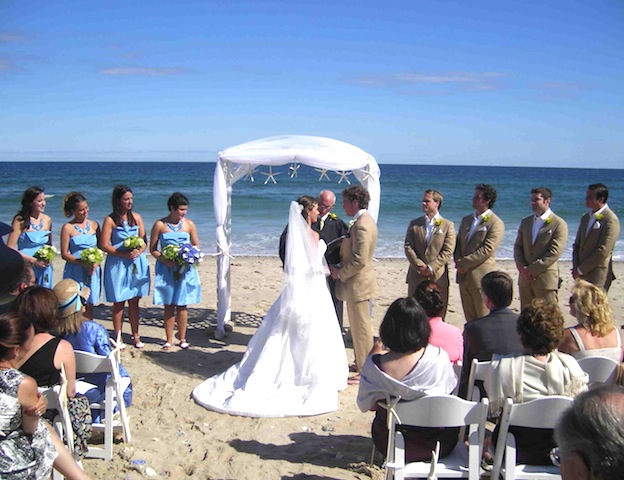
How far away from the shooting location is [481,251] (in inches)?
252

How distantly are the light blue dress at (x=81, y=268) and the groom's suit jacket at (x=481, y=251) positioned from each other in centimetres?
396

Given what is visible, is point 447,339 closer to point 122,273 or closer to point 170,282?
point 170,282

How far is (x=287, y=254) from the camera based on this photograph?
18.4 feet

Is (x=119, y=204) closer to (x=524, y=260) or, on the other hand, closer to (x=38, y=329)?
(x=38, y=329)

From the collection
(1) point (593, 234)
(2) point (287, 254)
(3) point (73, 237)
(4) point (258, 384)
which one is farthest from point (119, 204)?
(1) point (593, 234)

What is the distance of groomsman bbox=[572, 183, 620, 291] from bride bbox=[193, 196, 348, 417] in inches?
116

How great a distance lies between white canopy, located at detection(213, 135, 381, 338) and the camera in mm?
6773

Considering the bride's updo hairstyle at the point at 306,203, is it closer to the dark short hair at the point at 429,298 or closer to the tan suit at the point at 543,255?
the dark short hair at the point at 429,298

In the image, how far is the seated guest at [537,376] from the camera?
10.8ft

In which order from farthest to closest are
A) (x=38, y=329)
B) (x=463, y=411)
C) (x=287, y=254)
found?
(x=287, y=254) < (x=38, y=329) < (x=463, y=411)

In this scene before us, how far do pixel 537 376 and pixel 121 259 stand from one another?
15.2 feet

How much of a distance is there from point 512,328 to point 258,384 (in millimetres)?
2292

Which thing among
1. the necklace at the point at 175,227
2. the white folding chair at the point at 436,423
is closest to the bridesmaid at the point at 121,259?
the necklace at the point at 175,227

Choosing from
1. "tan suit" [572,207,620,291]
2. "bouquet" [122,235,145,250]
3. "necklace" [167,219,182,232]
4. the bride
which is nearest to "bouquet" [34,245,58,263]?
"bouquet" [122,235,145,250]
